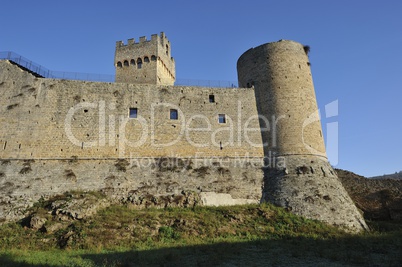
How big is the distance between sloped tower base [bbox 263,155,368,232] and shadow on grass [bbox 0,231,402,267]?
2.74 meters

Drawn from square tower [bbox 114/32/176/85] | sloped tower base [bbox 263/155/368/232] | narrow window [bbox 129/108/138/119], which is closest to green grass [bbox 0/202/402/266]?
sloped tower base [bbox 263/155/368/232]

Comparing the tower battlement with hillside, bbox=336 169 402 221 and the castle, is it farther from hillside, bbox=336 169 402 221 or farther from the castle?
hillside, bbox=336 169 402 221

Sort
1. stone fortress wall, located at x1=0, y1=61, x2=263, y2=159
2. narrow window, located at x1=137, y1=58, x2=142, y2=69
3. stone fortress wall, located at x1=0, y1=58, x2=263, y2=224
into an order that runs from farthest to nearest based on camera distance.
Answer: narrow window, located at x1=137, y1=58, x2=142, y2=69 < stone fortress wall, located at x1=0, y1=61, x2=263, y2=159 < stone fortress wall, located at x1=0, y1=58, x2=263, y2=224

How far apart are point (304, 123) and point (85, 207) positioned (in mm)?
16307

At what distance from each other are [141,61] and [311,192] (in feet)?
69.6

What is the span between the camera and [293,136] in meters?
22.5

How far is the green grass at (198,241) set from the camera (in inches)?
504

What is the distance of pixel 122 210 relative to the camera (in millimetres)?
18328

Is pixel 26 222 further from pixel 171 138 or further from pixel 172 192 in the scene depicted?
pixel 171 138

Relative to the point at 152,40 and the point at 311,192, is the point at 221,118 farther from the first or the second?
the point at 152,40

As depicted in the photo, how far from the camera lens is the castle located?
19906 mm

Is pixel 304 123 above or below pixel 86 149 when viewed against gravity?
above

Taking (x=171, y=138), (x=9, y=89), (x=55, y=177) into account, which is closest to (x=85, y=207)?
(x=55, y=177)

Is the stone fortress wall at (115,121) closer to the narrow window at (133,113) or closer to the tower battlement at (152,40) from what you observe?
the narrow window at (133,113)
